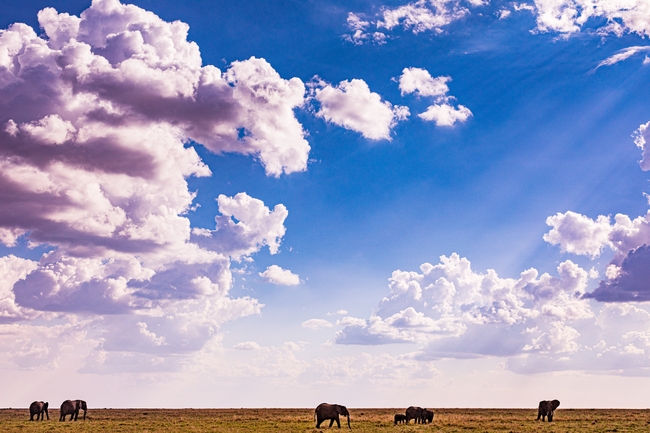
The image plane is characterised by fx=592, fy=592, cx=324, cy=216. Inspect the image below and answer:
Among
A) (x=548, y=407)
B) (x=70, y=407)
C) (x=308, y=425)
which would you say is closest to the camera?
(x=308, y=425)

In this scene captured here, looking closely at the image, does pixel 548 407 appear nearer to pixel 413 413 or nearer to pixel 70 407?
pixel 413 413

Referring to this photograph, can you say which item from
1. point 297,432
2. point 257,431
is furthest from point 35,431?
point 297,432

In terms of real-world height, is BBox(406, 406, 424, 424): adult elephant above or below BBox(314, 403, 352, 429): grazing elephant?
below

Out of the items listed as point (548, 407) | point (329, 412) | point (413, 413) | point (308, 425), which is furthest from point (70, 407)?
point (548, 407)

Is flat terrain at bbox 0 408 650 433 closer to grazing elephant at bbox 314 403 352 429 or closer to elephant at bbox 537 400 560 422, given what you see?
elephant at bbox 537 400 560 422

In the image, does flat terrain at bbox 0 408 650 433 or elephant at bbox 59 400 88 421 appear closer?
flat terrain at bbox 0 408 650 433

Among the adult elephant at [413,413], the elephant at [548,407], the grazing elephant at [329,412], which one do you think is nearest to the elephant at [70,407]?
the grazing elephant at [329,412]

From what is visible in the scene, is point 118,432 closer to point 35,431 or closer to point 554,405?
point 35,431

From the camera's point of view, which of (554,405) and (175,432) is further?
(554,405)

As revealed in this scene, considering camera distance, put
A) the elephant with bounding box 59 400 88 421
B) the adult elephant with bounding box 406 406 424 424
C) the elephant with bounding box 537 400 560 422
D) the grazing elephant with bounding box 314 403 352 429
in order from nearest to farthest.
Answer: the grazing elephant with bounding box 314 403 352 429 → the adult elephant with bounding box 406 406 424 424 → the elephant with bounding box 537 400 560 422 → the elephant with bounding box 59 400 88 421

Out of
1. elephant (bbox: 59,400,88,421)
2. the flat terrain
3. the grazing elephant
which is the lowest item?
the flat terrain

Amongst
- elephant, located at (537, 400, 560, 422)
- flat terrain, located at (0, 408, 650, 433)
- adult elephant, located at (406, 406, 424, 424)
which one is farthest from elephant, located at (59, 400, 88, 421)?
elephant, located at (537, 400, 560, 422)

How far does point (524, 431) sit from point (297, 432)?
59.7 ft

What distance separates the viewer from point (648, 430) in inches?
2007
